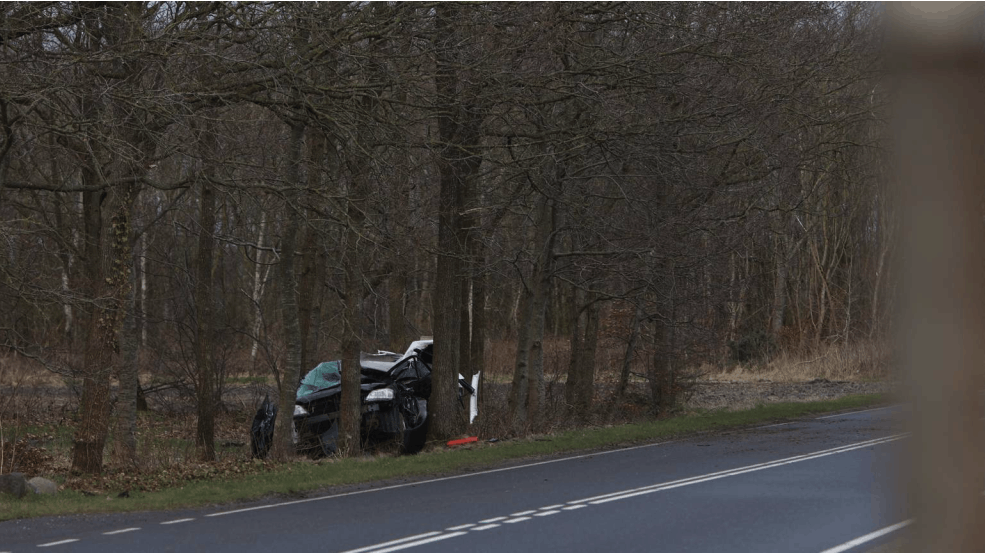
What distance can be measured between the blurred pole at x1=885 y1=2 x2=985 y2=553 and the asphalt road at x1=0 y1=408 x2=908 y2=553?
16.7 feet

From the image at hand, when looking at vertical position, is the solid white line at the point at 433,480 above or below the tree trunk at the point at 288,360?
below

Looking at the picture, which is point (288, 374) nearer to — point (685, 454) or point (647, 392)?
point (685, 454)

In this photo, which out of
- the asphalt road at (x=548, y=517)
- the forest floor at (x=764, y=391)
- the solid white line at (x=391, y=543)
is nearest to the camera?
the solid white line at (x=391, y=543)

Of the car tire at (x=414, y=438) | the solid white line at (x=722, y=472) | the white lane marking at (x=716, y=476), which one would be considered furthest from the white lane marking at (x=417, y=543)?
the car tire at (x=414, y=438)

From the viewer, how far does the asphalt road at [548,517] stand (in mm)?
8555

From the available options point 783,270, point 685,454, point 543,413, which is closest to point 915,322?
point 685,454

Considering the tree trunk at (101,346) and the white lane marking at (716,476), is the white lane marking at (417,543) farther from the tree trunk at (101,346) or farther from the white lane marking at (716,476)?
the tree trunk at (101,346)

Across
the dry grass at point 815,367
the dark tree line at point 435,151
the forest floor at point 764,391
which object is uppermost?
the dark tree line at point 435,151

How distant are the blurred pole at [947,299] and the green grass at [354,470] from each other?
10057mm

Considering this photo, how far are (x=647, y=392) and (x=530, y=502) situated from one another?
1537cm

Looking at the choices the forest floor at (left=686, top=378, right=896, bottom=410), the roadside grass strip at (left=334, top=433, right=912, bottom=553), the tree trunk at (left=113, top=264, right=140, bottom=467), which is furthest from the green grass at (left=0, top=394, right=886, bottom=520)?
the forest floor at (left=686, top=378, right=896, bottom=410)

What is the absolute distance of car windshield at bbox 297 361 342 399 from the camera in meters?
19.0

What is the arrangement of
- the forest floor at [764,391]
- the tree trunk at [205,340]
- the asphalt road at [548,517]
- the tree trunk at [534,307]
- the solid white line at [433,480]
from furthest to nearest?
the forest floor at [764,391] < the tree trunk at [534,307] < the tree trunk at [205,340] < the solid white line at [433,480] < the asphalt road at [548,517]

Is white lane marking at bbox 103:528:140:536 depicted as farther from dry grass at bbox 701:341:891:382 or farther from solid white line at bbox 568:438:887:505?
dry grass at bbox 701:341:891:382
